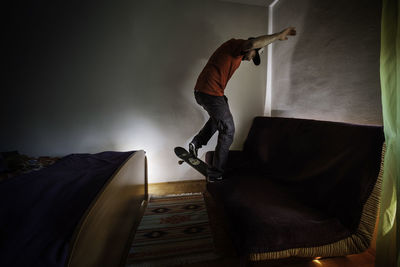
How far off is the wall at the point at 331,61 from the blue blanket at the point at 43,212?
186 cm

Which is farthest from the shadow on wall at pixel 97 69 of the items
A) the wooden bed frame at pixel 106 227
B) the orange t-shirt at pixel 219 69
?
the wooden bed frame at pixel 106 227

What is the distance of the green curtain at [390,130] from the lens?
0.73 metres

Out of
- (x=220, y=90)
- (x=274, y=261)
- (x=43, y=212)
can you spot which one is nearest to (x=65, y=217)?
(x=43, y=212)

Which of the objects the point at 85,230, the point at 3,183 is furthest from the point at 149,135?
the point at 85,230

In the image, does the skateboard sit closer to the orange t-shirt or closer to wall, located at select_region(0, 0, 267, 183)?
wall, located at select_region(0, 0, 267, 183)

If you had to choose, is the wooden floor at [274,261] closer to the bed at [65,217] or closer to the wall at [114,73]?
the bed at [65,217]

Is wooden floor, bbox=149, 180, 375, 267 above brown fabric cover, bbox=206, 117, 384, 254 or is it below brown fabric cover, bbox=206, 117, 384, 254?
below

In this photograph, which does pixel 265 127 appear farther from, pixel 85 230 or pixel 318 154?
pixel 85 230

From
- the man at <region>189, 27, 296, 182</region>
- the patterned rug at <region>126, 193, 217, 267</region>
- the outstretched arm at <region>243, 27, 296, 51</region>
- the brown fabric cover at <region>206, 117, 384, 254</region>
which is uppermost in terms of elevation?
the outstretched arm at <region>243, 27, 296, 51</region>

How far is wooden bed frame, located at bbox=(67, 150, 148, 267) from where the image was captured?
0.53 metres

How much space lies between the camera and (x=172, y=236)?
1.21 meters

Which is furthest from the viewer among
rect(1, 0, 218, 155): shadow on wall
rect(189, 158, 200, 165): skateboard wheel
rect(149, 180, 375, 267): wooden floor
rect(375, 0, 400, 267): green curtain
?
rect(1, 0, 218, 155): shadow on wall

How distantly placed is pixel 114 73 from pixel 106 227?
6.09ft

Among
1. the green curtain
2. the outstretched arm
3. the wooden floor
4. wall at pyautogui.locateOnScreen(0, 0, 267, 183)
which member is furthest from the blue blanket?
the outstretched arm
